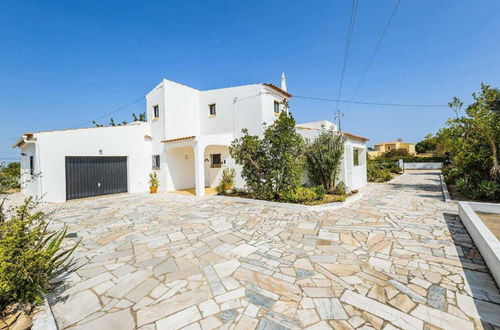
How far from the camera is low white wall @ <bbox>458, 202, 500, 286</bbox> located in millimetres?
3375

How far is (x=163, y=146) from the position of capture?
45.4ft

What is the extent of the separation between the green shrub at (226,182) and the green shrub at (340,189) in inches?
240

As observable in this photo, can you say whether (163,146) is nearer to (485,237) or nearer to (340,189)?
(340,189)

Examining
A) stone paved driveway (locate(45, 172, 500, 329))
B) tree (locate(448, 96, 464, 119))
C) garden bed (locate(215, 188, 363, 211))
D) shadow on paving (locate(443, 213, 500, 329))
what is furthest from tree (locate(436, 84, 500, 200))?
shadow on paving (locate(443, 213, 500, 329))

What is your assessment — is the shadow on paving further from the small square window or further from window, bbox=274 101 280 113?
the small square window

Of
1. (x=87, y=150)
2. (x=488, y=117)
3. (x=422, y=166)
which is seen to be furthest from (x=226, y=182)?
(x=422, y=166)

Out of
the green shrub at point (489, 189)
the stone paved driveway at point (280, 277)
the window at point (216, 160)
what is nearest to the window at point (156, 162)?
the window at point (216, 160)

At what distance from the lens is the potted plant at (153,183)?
13.6 metres

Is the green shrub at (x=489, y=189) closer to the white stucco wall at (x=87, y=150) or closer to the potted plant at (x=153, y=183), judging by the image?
the potted plant at (x=153, y=183)

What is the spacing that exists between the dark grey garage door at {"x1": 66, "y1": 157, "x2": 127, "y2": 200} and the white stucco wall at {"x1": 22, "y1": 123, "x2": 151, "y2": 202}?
0.31 metres

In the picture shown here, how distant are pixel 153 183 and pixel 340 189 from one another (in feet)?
38.4

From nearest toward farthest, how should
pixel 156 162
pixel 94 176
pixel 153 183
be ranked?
1. pixel 94 176
2. pixel 153 183
3. pixel 156 162

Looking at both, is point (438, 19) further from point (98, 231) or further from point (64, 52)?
point (64, 52)

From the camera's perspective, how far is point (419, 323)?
2.50m
